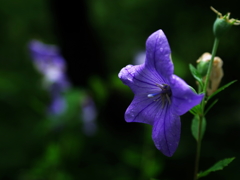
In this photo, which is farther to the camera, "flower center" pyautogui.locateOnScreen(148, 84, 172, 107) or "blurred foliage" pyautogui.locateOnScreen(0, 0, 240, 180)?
"blurred foliage" pyautogui.locateOnScreen(0, 0, 240, 180)

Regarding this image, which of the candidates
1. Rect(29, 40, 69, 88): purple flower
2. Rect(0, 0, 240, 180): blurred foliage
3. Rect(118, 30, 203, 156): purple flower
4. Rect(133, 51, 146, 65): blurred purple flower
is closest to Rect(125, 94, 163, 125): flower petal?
Rect(118, 30, 203, 156): purple flower

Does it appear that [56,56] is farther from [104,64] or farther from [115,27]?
[115,27]

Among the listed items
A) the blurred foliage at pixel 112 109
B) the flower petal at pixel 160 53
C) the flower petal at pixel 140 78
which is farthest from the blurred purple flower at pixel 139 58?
the flower petal at pixel 160 53

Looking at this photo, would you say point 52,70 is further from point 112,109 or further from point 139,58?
point 139,58

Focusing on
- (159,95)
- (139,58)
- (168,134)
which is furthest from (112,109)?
(168,134)

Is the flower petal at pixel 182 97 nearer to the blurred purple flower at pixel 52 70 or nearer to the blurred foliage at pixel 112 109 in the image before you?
the blurred foliage at pixel 112 109

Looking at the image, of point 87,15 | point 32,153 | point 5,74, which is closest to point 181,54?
point 87,15

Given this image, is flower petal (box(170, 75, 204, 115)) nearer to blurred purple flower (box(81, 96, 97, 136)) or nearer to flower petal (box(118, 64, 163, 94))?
flower petal (box(118, 64, 163, 94))
